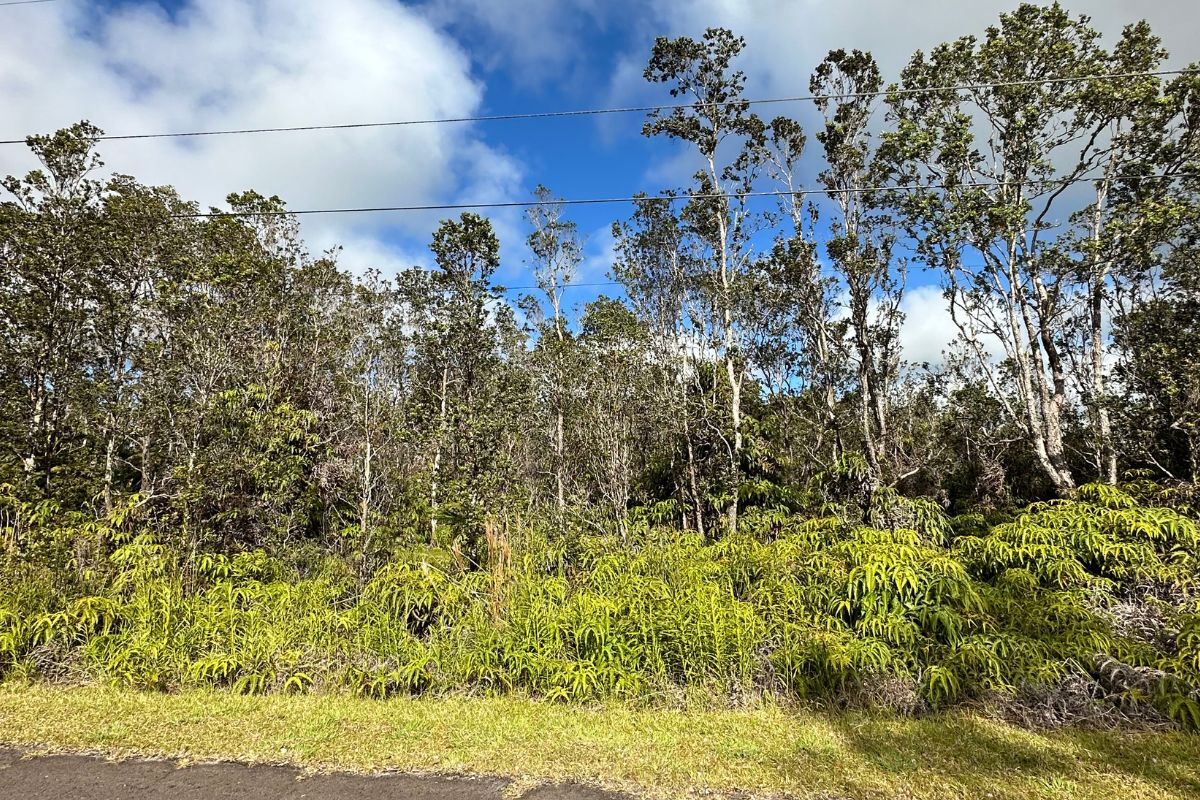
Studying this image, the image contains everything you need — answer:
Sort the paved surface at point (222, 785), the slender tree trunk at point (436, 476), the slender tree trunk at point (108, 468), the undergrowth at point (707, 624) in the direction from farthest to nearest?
1. the slender tree trunk at point (108, 468)
2. the slender tree trunk at point (436, 476)
3. the undergrowth at point (707, 624)
4. the paved surface at point (222, 785)

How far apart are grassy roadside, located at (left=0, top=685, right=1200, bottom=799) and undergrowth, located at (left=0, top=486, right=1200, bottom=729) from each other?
0.26 m

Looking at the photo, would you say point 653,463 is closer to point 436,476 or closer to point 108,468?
point 436,476

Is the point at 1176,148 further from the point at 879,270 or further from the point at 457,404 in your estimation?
the point at 457,404

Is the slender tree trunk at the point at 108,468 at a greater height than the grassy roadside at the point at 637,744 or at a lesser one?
greater

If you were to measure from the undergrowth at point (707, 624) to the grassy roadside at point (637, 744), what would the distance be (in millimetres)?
264

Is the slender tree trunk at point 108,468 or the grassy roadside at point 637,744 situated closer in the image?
the grassy roadside at point 637,744

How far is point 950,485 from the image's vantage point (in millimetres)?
12352

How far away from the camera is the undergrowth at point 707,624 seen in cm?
376

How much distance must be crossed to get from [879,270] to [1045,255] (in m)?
2.25

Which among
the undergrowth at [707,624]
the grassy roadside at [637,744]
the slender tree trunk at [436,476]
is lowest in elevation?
the grassy roadside at [637,744]

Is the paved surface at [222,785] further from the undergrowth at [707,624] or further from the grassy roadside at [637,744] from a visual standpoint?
the undergrowth at [707,624]

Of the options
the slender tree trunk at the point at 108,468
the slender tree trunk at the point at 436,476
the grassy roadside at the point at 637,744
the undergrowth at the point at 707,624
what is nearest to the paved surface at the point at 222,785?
the grassy roadside at the point at 637,744

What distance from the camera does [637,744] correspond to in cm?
322

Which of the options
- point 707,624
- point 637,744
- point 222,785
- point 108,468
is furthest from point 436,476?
point 108,468
